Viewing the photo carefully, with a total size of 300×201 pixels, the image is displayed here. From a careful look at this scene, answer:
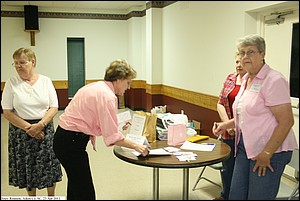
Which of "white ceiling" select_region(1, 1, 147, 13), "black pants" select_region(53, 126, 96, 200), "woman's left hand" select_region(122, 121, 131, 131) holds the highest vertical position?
"white ceiling" select_region(1, 1, 147, 13)

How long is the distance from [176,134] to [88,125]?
0.57 meters

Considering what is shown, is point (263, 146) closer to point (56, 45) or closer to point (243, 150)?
point (243, 150)

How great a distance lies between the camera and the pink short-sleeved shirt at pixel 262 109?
118 cm

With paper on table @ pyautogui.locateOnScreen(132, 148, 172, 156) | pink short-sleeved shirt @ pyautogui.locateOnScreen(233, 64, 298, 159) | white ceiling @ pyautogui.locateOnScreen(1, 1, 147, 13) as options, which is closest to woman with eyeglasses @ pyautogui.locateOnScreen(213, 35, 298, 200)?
pink short-sleeved shirt @ pyautogui.locateOnScreen(233, 64, 298, 159)

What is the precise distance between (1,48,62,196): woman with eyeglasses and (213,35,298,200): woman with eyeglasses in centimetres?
120

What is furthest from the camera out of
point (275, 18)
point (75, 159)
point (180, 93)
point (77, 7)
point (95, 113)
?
point (77, 7)

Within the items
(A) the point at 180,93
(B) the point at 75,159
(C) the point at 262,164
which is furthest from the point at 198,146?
(A) the point at 180,93

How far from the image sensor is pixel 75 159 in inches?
62.3

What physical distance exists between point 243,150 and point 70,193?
0.84 m

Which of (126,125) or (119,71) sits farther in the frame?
(126,125)

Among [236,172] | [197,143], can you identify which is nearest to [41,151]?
[197,143]

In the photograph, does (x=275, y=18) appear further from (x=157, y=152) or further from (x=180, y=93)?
(x=180, y=93)

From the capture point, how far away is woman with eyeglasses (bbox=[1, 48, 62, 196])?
187cm

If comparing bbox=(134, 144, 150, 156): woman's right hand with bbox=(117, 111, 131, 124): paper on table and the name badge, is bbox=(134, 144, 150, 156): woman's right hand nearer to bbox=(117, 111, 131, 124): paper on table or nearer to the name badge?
bbox=(117, 111, 131, 124): paper on table
